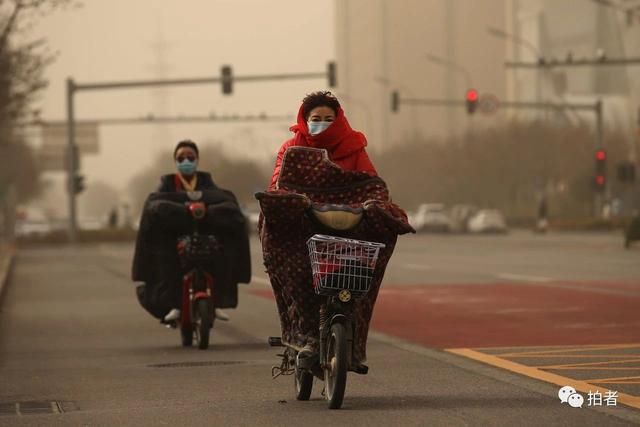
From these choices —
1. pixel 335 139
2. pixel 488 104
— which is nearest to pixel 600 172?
pixel 488 104

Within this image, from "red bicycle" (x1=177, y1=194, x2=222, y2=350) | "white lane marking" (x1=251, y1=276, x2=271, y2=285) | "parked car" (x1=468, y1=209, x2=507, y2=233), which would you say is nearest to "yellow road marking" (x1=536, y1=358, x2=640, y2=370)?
"red bicycle" (x1=177, y1=194, x2=222, y2=350)

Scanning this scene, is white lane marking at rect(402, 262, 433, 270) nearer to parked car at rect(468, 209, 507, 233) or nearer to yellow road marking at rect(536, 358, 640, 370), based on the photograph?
yellow road marking at rect(536, 358, 640, 370)

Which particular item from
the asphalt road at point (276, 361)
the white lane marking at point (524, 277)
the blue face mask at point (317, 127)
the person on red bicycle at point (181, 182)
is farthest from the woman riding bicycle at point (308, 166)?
the white lane marking at point (524, 277)

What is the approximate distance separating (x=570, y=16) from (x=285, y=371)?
12792 cm

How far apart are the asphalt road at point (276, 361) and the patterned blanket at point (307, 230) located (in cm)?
54

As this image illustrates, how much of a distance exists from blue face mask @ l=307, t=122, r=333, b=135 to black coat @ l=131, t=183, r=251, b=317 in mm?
5139

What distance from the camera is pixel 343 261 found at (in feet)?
32.1

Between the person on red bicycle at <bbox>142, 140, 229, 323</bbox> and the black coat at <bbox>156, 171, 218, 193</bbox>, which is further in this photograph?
the black coat at <bbox>156, 171, 218, 193</bbox>

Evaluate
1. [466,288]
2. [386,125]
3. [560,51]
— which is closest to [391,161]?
[560,51]

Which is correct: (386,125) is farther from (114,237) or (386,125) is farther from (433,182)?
(114,237)

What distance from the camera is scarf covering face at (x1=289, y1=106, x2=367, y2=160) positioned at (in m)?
10.3

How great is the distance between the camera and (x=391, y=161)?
408ft

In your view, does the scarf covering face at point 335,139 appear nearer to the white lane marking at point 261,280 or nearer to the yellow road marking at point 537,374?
the yellow road marking at point 537,374

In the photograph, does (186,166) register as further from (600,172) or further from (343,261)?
(600,172)
